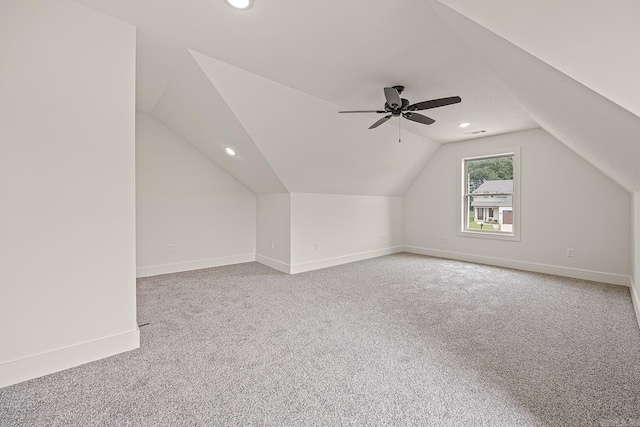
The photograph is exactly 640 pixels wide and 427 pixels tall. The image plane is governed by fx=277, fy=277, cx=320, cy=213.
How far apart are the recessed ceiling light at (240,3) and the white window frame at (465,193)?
4.76m

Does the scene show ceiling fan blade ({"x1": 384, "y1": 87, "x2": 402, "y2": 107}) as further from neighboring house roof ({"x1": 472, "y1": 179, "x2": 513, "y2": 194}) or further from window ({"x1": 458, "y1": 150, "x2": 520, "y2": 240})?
neighboring house roof ({"x1": 472, "y1": 179, "x2": 513, "y2": 194})

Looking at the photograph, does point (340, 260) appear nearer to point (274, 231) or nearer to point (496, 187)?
point (274, 231)

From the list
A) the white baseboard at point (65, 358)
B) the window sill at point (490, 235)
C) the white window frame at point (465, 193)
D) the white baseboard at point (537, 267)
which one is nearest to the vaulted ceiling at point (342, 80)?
the white window frame at point (465, 193)

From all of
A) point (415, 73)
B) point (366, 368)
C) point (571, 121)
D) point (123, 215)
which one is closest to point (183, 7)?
point (123, 215)

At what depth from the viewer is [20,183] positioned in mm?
1716

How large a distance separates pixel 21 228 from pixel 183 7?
1779 millimetres

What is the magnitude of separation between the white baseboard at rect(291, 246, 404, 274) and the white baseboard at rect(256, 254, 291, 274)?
0.12 m

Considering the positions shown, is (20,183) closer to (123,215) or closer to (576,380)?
(123,215)

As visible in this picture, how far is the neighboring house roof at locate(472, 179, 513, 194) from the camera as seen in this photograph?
4.92 meters

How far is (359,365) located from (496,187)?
Answer: 4.62 m

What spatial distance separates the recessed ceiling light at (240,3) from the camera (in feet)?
5.86

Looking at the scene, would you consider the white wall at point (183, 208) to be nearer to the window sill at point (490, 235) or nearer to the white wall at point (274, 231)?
the white wall at point (274, 231)

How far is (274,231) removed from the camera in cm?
477

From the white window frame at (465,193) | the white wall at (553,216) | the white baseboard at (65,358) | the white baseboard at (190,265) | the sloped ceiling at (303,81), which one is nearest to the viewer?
the white baseboard at (65,358)
